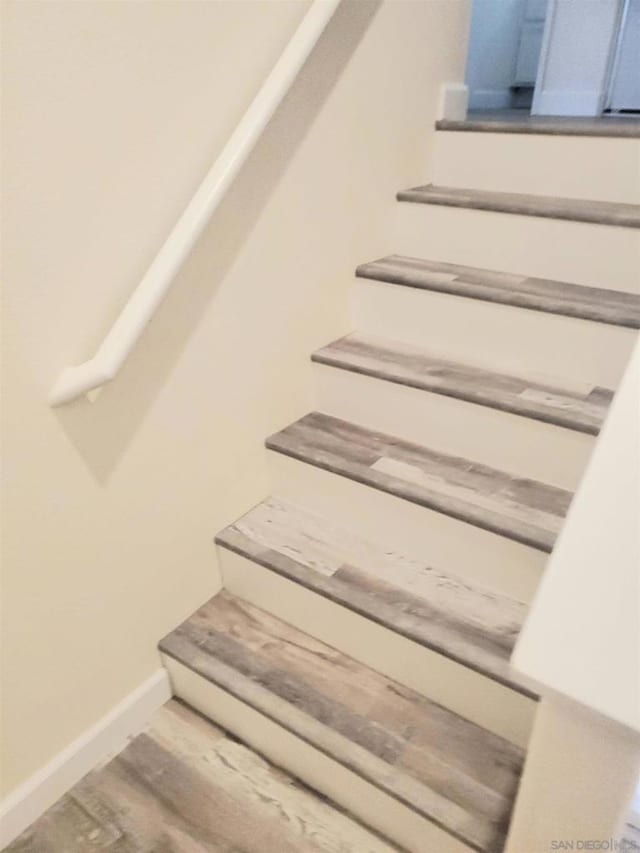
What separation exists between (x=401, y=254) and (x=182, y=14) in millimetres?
939

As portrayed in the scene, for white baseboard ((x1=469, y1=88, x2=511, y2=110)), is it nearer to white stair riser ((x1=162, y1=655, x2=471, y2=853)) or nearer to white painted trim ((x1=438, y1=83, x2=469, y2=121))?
white painted trim ((x1=438, y1=83, x2=469, y2=121))

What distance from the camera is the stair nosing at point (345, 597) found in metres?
1.17

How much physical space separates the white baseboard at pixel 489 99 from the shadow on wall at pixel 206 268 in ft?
6.58

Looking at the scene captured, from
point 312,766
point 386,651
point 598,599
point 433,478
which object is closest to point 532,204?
point 433,478

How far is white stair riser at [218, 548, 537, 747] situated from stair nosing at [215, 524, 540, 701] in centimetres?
1

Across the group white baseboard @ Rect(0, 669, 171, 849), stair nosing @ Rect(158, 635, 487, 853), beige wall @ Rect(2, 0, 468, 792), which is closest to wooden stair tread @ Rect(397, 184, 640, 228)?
beige wall @ Rect(2, 0, 468, 792)

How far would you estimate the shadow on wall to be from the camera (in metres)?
1.16

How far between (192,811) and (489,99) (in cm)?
353

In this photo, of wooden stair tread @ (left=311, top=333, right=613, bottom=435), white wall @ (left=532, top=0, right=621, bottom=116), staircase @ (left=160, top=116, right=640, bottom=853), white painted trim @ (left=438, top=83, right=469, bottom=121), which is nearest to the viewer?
staircase @ (left=160, top=116, right=640, bottom=853)

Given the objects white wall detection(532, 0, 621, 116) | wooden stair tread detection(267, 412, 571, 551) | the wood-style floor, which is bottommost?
the wood-style floor

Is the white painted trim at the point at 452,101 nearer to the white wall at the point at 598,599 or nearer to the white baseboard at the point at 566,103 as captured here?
the white baseboard at the point at 566,103

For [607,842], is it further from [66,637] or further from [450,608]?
[66,637]

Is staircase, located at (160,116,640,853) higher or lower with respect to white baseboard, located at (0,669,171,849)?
higher

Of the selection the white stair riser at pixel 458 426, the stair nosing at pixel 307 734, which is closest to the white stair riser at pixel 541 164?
the white stair riser at pixel 458 426
